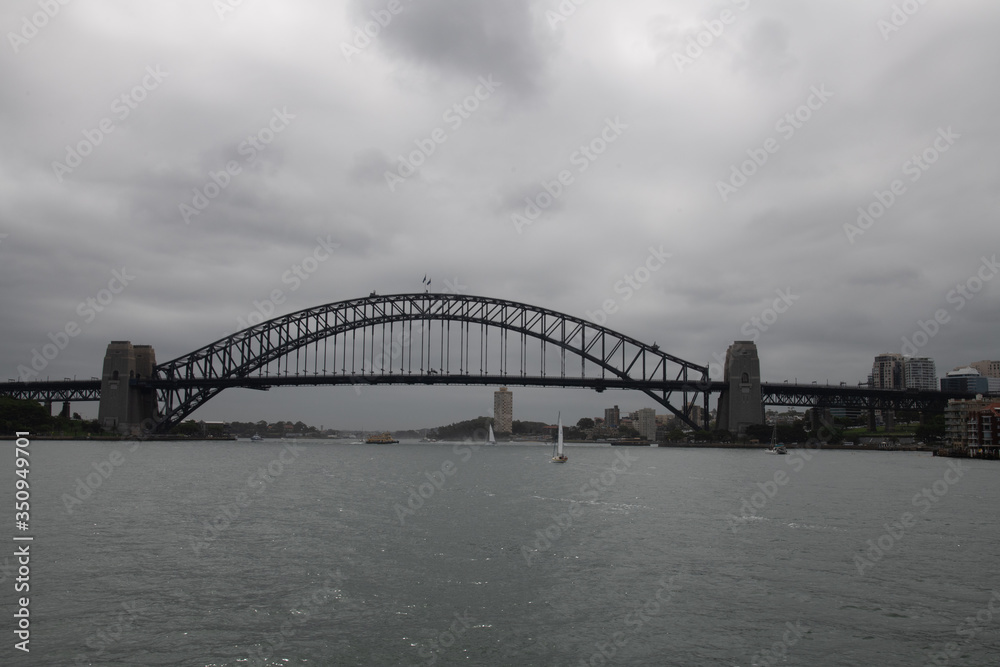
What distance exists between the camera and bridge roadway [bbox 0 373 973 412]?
9800cm

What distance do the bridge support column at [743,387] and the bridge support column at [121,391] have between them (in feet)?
267

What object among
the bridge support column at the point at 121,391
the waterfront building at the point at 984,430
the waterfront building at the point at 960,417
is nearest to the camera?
the waterfront building at the point at 984,430

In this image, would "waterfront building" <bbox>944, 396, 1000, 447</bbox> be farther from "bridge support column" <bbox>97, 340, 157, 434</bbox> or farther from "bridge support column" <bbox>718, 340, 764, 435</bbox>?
"bridge support column" <bbox>97, 340, 157, 434</bbox>

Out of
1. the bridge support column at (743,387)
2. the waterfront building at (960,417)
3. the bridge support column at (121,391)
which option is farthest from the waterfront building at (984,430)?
the bridge support column at (121,391)

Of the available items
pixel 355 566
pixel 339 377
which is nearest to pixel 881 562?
pixel 355 566

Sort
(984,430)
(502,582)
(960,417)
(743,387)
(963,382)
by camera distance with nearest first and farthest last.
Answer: (502,582) < (984,430) < (960,417) < (743,387) < (963,382)

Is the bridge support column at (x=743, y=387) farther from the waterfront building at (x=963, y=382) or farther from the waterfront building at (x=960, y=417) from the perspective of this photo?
the waterfront building at (x=963, y=382)

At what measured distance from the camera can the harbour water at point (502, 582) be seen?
40.7ft

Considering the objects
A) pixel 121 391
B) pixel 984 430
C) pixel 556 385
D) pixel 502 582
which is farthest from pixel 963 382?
pixel 502 582

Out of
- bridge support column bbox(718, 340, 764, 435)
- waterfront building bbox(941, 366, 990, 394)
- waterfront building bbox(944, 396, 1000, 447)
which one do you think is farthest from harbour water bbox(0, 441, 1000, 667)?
waterfront building bbox(941, 366, 990, 394)

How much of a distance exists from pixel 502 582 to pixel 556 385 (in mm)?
81565

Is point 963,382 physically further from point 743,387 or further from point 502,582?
point 502,582

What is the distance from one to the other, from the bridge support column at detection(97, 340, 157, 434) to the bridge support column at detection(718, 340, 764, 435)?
81.3m

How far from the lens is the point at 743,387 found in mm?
104312
